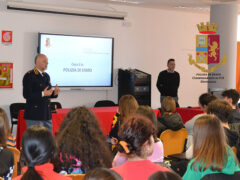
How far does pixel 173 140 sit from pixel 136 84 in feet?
13.1

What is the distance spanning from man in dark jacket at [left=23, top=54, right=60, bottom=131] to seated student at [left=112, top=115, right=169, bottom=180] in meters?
2.82

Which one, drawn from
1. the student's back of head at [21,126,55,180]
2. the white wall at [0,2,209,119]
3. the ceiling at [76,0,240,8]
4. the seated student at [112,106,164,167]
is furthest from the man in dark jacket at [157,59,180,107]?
the student's back of head at [21,126,55,180]

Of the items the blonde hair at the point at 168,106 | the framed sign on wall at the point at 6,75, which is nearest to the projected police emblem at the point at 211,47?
the blonde hair at the point at 168,106

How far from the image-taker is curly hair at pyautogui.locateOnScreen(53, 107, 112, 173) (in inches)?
94.3

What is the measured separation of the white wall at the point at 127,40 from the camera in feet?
24.7

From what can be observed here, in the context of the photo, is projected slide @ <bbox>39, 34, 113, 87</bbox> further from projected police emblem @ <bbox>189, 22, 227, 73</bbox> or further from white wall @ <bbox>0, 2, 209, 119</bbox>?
projected police emblem @ <bbox>189, 22, 227, 73</bbox>

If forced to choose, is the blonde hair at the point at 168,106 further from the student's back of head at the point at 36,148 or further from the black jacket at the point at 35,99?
the student's back of head at the point at 36,148

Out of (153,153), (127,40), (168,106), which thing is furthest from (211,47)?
(153,153)

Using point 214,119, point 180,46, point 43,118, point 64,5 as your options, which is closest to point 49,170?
point 214,119

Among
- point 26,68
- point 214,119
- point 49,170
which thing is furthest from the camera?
point 26,68

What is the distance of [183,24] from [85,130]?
7.84 m

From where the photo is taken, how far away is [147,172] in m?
2.01

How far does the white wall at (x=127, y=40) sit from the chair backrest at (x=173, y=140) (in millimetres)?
4221

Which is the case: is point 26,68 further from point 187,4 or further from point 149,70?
point 187,4
